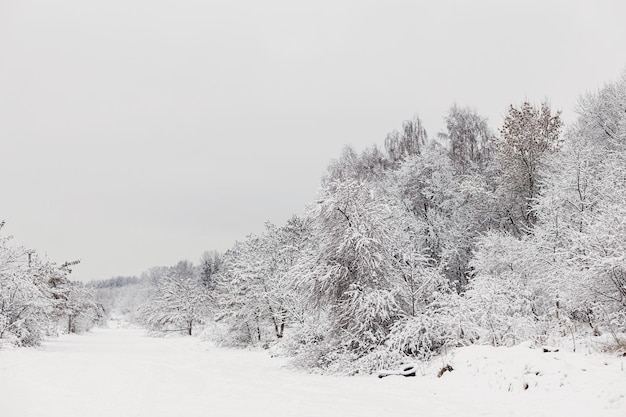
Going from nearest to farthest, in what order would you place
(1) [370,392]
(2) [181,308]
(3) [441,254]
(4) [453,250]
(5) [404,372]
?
(1) [370,392] → (5) [404,372] → (3) [441,254] → (4) [453,250] → (2) [181,308]

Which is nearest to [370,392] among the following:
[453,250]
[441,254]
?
[441,254]

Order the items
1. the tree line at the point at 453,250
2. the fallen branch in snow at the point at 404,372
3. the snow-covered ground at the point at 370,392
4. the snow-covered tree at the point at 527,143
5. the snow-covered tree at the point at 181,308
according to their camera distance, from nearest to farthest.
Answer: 1. the snow-covered ground at the point at 370,392
2. the fallen branch in snow at the point at 404,372
3. the tree line at the point at 453,250
4. the snow-covered tree at the point at 527,143
5. the snow-covered tree at the point at 181,308

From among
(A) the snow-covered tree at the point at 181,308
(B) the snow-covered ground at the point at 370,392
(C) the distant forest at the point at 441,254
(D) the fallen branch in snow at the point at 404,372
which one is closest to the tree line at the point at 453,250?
(C) the distant forest at the point at 441,254

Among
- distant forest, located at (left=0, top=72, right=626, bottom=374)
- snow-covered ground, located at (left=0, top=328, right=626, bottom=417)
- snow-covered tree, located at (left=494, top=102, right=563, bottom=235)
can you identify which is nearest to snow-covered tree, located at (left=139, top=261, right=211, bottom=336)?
distant forest, located at (left=0, top=72, right=626, bottom=374)

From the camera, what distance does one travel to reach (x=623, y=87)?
2409 centimetres

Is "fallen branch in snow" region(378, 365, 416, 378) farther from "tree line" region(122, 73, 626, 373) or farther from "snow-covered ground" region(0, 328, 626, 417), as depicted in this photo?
"tree line" region(122, 73, 626, 373)

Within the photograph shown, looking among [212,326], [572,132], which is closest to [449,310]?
[572,132]

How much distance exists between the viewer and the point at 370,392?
10.3 m

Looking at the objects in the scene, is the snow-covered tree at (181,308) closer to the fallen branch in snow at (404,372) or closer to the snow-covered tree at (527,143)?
the snow-covered tree at (527,143)

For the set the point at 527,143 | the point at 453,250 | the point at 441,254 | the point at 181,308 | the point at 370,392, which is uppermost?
the point at 527,143

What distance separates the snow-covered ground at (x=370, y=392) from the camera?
25.9ft

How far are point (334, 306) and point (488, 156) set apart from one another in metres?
22.8

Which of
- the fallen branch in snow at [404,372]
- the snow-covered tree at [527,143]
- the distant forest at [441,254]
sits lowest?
the fallen branch in snow at [404,372]

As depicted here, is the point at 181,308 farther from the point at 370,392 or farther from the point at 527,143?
the point at 370,392
